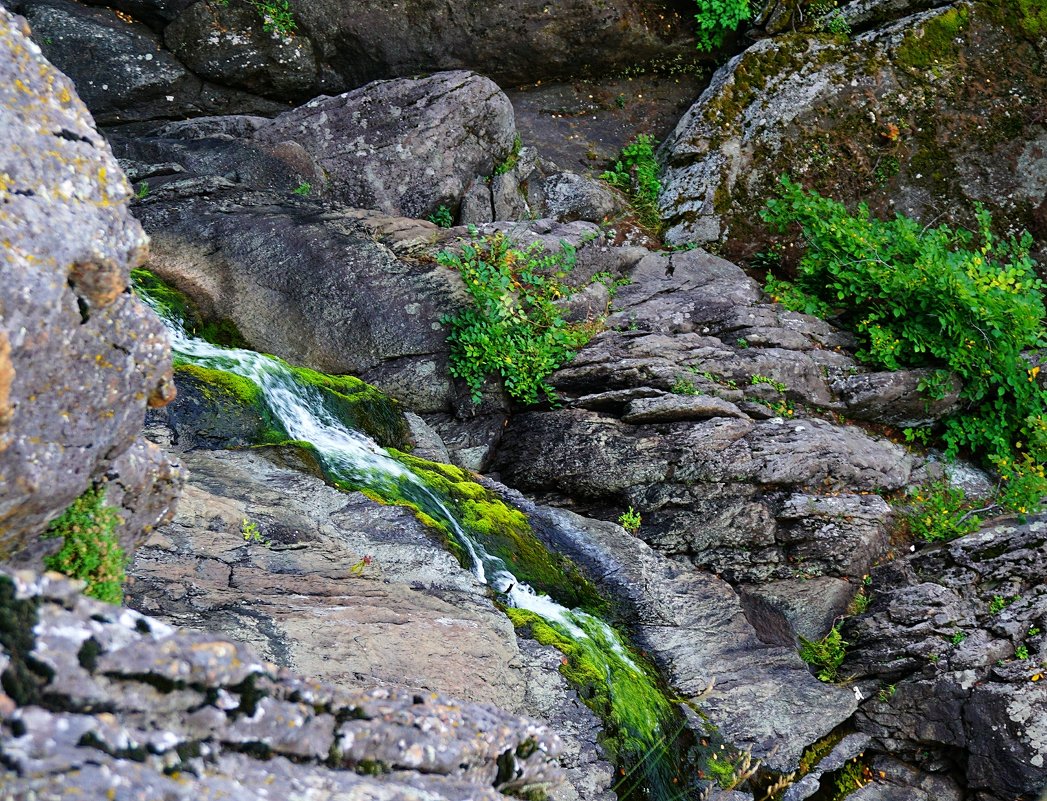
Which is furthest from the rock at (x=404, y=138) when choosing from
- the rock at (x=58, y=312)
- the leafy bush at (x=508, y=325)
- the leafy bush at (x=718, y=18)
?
the rock at (x=58, y=312)

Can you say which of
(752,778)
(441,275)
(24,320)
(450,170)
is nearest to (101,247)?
(24,320)

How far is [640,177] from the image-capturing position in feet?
44.1

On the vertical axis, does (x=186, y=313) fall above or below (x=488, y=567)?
above

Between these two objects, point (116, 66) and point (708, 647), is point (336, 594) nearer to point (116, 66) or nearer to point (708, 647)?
point (708, 647)

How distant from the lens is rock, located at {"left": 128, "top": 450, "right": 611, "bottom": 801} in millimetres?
5043

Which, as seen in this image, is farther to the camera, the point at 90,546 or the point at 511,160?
the point at 511,160

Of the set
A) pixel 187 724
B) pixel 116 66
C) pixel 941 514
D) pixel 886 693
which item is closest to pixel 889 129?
pixel 941 514

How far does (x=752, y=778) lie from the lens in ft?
23.1

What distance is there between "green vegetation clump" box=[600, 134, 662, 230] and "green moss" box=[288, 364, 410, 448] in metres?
5.43

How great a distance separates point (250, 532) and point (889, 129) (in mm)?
10701

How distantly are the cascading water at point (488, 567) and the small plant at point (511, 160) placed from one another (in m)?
5.24

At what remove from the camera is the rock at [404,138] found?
39.6 ft

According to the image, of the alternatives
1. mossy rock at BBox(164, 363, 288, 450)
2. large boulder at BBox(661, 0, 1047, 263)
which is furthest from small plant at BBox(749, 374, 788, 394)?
mossy rock at BBox(164, 363, 288, 450)

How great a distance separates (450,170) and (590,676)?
7.94 meters
